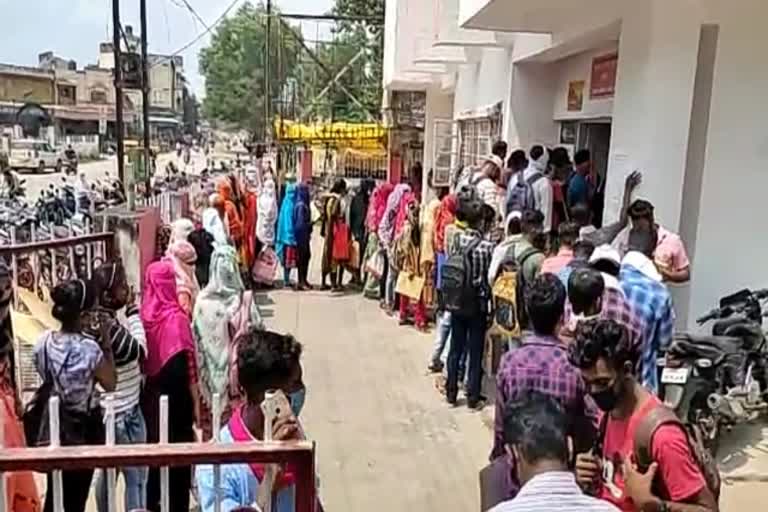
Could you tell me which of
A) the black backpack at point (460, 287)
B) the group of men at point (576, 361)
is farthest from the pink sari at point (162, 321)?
the black backpack at point (460, 287)

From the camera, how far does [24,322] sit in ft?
19.2

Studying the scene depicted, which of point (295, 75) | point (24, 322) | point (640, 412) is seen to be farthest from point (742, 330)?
point (295, 75)

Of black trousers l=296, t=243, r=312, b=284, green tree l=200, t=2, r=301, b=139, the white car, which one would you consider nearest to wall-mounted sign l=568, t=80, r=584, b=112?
black trousers l=296, t=243, r=312, b=284

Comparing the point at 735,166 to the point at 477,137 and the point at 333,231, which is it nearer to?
the point at 333,231

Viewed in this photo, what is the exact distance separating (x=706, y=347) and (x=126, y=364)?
3443mm

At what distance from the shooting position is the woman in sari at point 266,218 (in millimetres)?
11102

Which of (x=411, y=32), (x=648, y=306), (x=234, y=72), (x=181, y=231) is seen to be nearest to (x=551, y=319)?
(x=648, y=306)

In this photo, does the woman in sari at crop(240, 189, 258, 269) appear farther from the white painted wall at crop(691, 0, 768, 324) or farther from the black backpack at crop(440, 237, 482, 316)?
the white painted wall at crop(691, 0, 768, 324)

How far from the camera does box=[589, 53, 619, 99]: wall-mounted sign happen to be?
349 inches

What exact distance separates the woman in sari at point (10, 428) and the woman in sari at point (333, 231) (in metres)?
7.58

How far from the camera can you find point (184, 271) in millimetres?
4848

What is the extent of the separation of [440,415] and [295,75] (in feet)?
116

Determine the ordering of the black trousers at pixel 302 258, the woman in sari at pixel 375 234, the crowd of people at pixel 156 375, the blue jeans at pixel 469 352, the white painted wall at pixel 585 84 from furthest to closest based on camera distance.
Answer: the black trousers at pixel 302 258
the woman in sari at pixel 375 234
the white painted wall at pixel 585 84
the blue jeans at pixel 469 352
the crowd of people at pixel 156 375

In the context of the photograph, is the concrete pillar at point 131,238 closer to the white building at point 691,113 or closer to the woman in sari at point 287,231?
the white building at point 691,113
